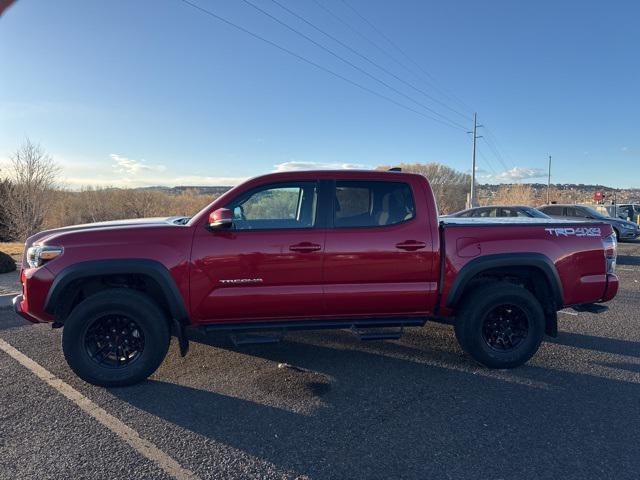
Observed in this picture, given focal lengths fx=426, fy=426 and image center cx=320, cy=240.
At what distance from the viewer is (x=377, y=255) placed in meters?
4.06

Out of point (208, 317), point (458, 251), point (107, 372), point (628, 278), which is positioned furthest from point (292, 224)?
point (628, 278)

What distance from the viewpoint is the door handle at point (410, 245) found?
13.5ft

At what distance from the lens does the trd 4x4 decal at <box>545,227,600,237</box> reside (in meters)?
4.37

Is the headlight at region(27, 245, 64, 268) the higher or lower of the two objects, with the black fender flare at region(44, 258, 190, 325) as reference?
higher

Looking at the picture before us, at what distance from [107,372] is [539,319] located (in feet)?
13.7

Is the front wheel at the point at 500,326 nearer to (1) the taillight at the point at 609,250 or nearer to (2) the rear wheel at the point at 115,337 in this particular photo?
(1) the taillight at the point at 609,250

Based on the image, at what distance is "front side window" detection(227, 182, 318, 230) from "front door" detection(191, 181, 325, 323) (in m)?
0.01

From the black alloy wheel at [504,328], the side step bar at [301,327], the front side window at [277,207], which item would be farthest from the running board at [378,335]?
the front side window at [277,207]

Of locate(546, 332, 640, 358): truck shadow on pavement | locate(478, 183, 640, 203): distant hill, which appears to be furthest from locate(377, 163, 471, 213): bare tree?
locate(546, 332, 640, 358): truck shadow on pavement

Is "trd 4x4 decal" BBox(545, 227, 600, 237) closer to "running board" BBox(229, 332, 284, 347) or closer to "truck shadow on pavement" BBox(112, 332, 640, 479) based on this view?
"truck shadow on pavement" BBox(112, 332, 640, 479)

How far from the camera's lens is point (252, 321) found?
407 cm

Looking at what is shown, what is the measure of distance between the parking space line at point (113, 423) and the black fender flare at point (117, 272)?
2.39 ft

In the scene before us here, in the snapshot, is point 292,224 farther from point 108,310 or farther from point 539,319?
point 539,319

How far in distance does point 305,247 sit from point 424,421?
177 cm
